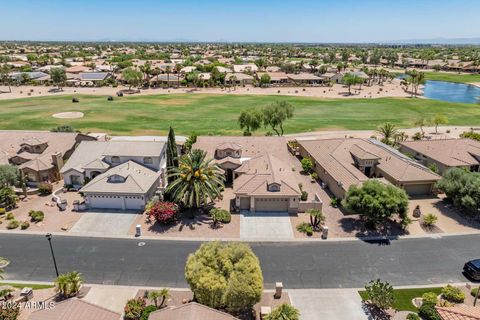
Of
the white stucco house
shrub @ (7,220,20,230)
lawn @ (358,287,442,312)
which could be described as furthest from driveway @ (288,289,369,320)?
shrub @ (7,220,20,230)

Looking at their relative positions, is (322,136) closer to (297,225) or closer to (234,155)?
(234,155)

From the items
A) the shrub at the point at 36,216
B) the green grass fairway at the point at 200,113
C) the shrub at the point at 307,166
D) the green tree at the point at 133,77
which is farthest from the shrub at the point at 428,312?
the green tree at the point at 133,77

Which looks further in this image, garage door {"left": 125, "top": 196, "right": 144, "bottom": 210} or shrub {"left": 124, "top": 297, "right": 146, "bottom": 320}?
garage door {"left": 125, "top": 196, "right": 144, "bottom": 210}

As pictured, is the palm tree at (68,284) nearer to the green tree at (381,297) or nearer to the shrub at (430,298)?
the green tree at (381,297)

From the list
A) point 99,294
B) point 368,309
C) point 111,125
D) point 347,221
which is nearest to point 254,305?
point 368,309

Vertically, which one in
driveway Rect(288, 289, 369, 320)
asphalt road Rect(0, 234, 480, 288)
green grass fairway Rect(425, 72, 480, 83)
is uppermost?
green grass fairway Rect(425, 72, 480, 83)

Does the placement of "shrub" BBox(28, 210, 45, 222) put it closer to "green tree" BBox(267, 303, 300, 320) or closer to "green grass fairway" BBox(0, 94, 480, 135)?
"green tree" BBox(267, 303, 300, 320)
